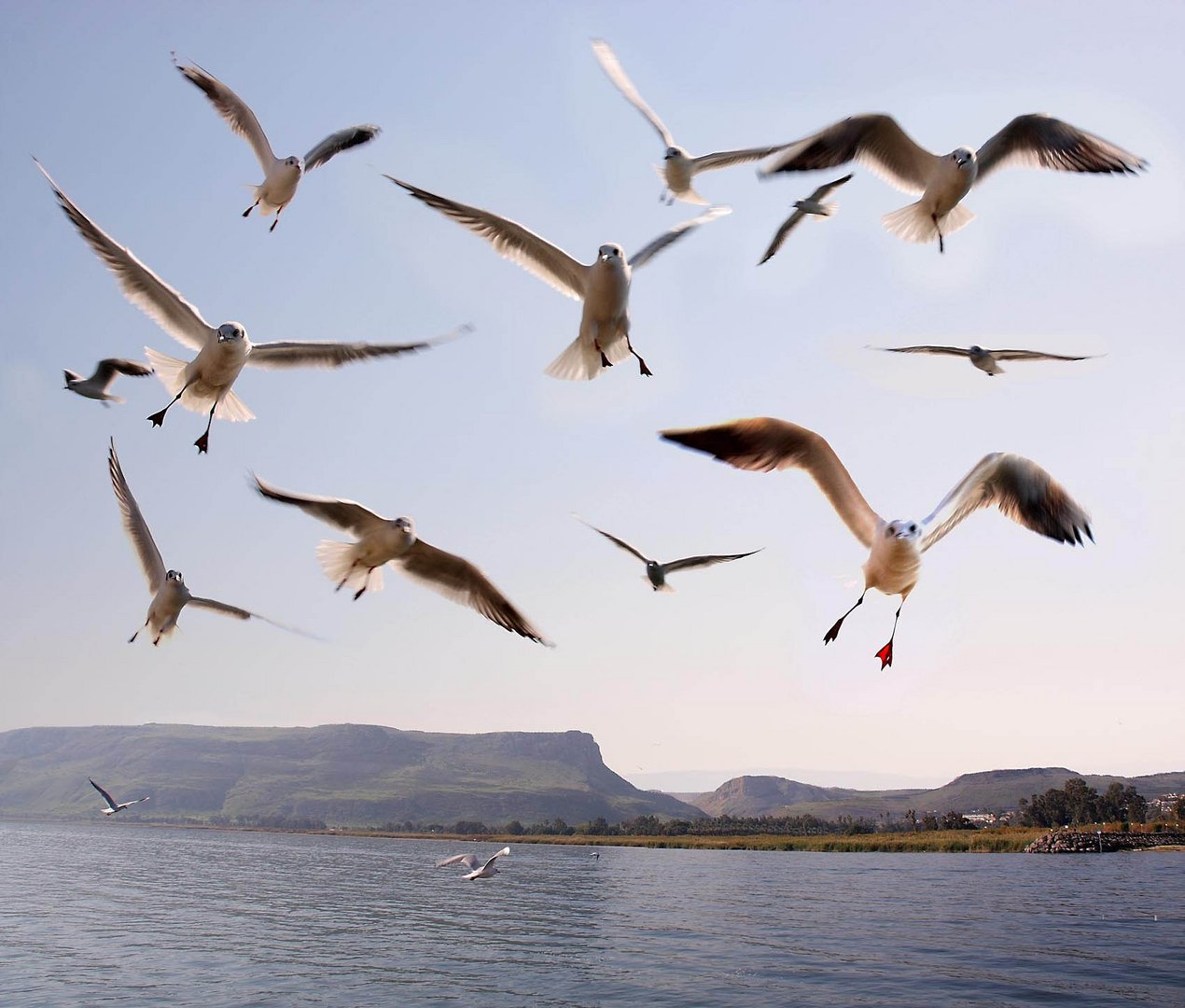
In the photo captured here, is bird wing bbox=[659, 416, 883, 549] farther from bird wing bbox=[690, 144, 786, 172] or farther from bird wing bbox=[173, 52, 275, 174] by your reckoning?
bird wing bbox=[173, 52, 275, 174]

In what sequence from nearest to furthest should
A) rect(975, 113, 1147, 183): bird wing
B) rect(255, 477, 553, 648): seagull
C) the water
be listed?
rect(975, 113, 1147, 183): bird wing, rect(255, 477, 553, 648): seagull, the water

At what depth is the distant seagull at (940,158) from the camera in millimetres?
11344

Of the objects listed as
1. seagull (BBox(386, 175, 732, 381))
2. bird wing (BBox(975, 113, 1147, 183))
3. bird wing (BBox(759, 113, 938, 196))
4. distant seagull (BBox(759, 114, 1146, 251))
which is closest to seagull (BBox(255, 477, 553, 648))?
seagull (BBox(386, 175, 732, 381))

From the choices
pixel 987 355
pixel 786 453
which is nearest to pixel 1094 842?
pixel 987 355

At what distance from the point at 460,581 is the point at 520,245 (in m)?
4.12

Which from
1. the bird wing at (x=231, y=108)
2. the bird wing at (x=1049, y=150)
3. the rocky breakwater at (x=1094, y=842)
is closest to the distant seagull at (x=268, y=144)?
the bird wing at (x=231, y=108)

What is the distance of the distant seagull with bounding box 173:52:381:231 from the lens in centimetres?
1330

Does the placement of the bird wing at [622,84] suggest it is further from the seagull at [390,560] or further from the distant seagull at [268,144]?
the seagull at [390,560]

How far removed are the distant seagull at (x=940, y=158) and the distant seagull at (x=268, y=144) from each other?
6.18 m

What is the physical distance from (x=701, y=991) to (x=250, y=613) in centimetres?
1779

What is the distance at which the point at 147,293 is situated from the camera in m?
13.1

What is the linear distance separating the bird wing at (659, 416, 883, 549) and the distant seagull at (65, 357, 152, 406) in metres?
9.30

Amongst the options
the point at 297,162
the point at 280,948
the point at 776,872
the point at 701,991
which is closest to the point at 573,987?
the point at 701,991

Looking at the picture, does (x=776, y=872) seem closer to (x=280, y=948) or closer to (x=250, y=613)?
(x=280, y=948)
